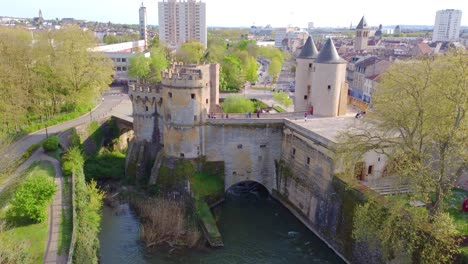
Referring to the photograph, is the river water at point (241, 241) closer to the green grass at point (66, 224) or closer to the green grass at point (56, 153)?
the green grass at point (66, 224)

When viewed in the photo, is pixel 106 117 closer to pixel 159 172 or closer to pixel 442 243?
pixel 159 172

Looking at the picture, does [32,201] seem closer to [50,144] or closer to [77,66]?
[50,144]

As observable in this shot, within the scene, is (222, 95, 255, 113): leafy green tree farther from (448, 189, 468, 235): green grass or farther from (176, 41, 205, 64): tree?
(176, 41, 205, 64): tree

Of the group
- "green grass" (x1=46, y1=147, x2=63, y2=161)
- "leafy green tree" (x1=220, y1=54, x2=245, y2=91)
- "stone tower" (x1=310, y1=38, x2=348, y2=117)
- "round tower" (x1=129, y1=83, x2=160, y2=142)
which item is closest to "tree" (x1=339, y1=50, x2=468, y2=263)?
"stone tower" (x1=310, y1=38, x2=348, y2=117)

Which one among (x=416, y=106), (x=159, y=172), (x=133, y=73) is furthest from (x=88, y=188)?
(x=133, y=73)

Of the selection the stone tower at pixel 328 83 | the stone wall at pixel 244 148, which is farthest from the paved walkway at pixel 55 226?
the stone tower at pixel 328 83

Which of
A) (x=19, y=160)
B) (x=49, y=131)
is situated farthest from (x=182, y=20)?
(x=19, y=160)
